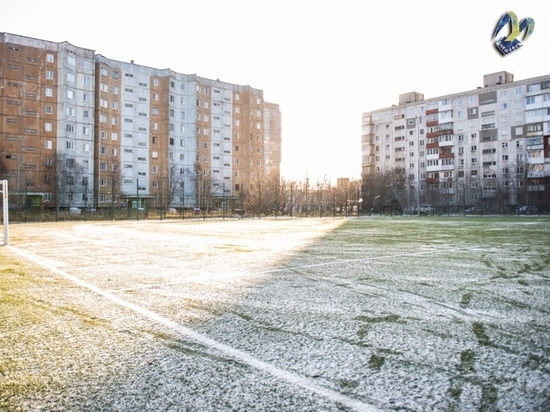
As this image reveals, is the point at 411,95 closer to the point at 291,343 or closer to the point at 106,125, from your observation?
the point at 106,125

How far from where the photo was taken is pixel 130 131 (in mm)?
68250

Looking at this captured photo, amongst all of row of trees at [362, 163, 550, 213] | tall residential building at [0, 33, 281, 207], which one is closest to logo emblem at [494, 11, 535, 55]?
tall residential building at [0, 33, 281, 207]

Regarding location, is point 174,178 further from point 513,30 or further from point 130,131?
point 513,30

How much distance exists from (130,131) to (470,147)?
186 feet

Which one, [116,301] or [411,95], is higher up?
[411,95]

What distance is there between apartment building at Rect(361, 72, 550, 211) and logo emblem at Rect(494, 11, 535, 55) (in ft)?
134

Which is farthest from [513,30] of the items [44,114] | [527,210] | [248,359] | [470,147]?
[470,147]

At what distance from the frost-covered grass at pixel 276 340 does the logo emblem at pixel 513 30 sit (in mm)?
17380

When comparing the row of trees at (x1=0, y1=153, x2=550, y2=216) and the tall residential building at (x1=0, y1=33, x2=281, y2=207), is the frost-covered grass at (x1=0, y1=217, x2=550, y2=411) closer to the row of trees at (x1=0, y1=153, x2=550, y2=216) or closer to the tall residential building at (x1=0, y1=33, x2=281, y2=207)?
the row of trees at (x1=0, y1=153, x2=550, y2=216)

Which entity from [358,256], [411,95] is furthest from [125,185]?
[358,256]

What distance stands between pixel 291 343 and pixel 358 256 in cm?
644

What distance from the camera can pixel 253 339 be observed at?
355 centimetres

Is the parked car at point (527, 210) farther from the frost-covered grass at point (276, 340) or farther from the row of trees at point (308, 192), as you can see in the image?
the frost-covered grass at point (276, 340)

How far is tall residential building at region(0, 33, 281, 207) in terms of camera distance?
186ft
